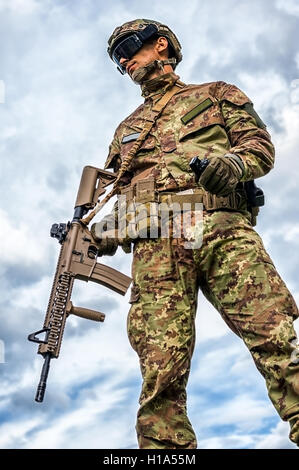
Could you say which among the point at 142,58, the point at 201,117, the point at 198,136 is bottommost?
the point at 198,136

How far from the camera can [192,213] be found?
12.7ft

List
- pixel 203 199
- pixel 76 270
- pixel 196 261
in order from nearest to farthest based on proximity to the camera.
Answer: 1. pixel 196 261
2. pixel 203 199
3. pixel 76 270

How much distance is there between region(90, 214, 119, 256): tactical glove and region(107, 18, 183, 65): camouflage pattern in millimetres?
1424

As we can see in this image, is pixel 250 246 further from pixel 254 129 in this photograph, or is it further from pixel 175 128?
pixel 175 128

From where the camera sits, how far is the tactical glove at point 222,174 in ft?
11.3

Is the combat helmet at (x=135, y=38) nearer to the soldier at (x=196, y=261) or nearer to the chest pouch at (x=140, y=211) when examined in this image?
the soldier at (x=196, y=261)

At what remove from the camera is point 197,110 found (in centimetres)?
420

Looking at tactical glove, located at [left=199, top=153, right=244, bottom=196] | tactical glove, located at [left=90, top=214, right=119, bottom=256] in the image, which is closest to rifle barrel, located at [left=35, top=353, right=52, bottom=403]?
tactical glove, located at [left=90, top=214, right=119, bottom=256]

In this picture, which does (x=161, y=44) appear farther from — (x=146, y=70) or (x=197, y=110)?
(x=197, y=110)

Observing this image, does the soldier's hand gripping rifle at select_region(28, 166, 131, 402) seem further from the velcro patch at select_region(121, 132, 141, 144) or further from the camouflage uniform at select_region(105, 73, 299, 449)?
the camouflage uniform at select_region(105, 73, 299, 449)

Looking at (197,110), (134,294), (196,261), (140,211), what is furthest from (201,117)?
(134,294)

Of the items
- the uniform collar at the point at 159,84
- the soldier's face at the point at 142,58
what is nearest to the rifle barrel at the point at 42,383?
the uniform collar at the point at 159,84

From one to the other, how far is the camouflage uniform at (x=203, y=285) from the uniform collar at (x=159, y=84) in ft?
1.21

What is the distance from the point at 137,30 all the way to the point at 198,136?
113 cm
